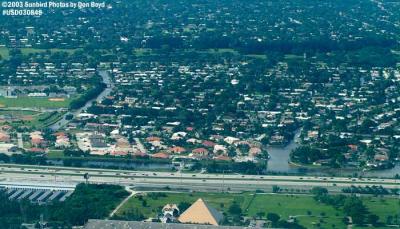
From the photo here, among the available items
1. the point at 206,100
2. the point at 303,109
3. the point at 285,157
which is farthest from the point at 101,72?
the point at 285,157

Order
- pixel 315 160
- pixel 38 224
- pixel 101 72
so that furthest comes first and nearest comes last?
pixel 101 72 → pixel 315 160 → pixel 38 224

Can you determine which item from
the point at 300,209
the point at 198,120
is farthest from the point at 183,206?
the point at 198,120

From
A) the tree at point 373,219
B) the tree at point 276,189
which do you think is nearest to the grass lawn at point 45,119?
the tree at point 276,189

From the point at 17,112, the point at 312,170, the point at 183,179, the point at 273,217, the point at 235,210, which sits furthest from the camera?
the point at 17,112

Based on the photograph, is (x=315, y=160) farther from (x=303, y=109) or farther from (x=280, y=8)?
(x=280, y=8)

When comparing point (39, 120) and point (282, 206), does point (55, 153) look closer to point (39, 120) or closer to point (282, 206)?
point (39, 120)

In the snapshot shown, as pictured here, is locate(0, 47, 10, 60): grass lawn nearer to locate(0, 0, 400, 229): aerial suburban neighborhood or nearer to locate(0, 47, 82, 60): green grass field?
locate(0, 47, 82, 60): green grass field
